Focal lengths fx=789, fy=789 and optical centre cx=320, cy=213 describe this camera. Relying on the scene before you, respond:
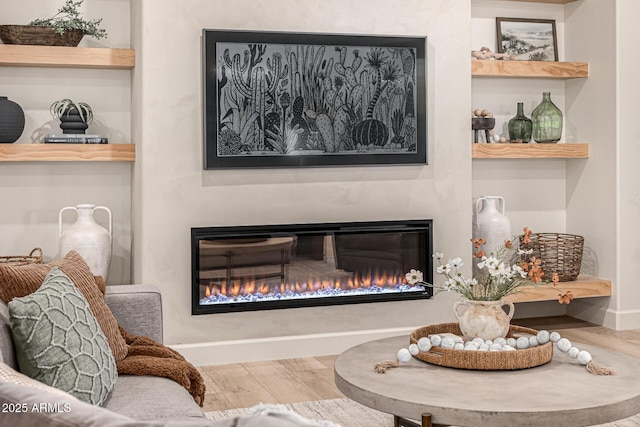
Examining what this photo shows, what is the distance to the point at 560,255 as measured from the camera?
5.30 meters

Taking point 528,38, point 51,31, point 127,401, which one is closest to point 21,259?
point 51,31

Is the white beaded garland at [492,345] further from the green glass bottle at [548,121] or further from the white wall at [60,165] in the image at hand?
the green glass bottle at [548,121]

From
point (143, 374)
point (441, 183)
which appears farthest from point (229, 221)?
point (143, 374)

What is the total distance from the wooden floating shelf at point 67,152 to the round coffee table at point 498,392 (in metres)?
2.41

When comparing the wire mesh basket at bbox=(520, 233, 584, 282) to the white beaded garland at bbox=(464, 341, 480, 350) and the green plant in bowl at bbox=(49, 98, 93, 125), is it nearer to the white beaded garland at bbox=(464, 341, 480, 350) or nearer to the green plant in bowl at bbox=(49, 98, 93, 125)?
the white beaded garland at bbox=(464, 341, 480, 350)

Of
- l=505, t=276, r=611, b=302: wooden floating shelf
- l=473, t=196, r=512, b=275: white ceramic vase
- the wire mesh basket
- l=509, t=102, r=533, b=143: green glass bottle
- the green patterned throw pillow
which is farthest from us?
l=509, t=102, r=533, b=143: green glass bottle

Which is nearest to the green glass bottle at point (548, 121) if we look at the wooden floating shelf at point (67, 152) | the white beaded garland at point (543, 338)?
the wooden floating shelf at point (67, 152)

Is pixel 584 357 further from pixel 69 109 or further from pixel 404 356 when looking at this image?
pixel 69 109

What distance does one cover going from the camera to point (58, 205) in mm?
4746

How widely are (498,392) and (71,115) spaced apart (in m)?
3.16

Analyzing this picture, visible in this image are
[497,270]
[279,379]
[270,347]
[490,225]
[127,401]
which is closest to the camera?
[127,401]

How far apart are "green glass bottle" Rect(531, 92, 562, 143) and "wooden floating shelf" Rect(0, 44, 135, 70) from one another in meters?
2.74

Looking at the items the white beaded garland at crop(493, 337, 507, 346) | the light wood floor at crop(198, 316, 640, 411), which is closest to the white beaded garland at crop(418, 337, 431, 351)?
the white beaded garland at crop(493, 337, 507, 346)

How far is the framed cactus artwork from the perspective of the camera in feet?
14.8
